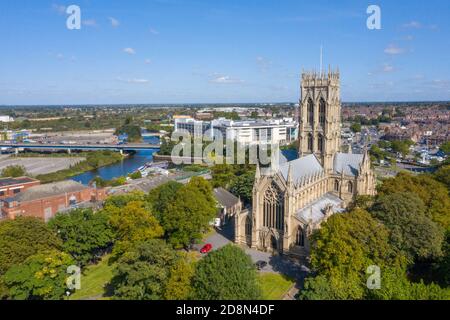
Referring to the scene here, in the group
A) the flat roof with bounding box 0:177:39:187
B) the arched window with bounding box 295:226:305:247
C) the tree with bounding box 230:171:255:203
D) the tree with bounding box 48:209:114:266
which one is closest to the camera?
the tree with bounding box 48:209:114:266

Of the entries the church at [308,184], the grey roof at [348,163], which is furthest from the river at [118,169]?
the grey roof at [348,163]

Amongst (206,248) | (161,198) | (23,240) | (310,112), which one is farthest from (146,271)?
(310,112)

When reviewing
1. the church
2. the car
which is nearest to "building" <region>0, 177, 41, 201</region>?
the church

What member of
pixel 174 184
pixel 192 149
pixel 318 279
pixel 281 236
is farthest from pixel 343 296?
pixel 192 149

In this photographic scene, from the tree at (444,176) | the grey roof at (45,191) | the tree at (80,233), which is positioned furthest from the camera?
the grey roof at (45,191)

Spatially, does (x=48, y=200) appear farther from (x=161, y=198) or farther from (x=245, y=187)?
(x=245, y=187)

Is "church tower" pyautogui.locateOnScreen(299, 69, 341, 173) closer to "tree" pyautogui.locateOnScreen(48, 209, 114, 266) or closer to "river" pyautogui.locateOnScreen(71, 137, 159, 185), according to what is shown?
"tree" pyautogui.locateOnScreen(48, 209, 114, 266)

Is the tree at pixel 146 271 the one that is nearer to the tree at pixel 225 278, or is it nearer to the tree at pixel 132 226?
the tree at pixel 225 278
